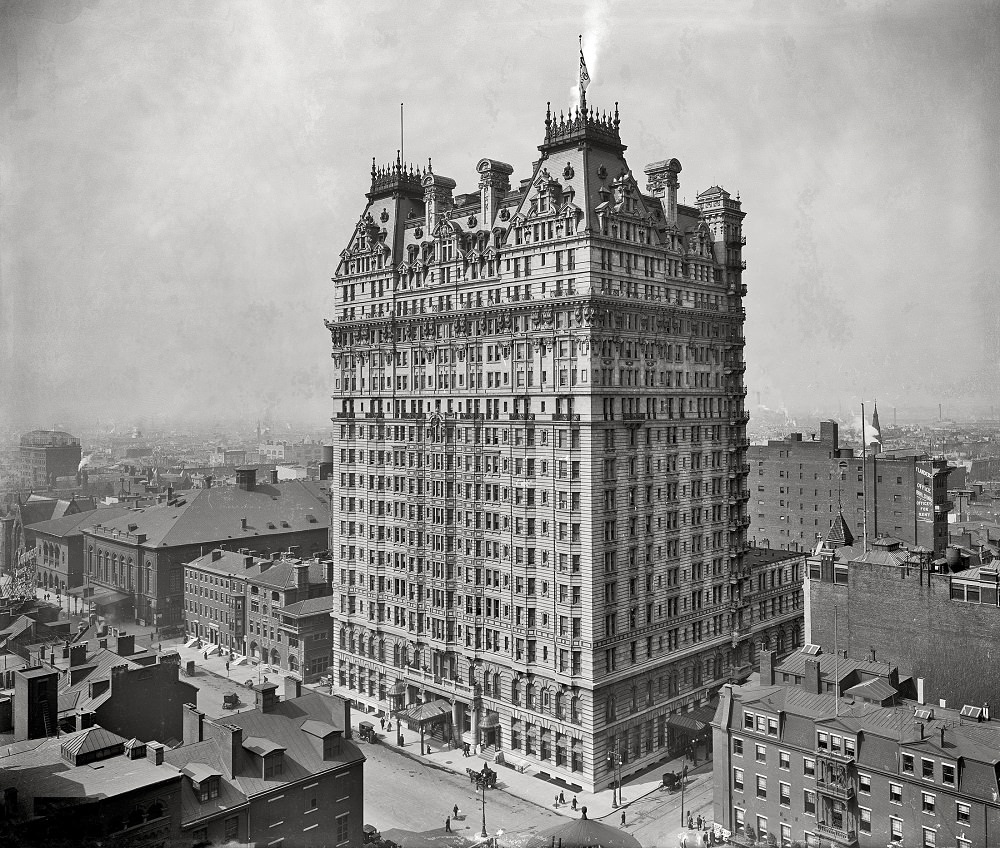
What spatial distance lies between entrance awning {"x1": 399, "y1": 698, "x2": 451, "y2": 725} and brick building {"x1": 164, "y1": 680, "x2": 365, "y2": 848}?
18.6m

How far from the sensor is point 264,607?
286ft

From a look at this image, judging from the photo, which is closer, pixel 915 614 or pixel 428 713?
pixel 915 614

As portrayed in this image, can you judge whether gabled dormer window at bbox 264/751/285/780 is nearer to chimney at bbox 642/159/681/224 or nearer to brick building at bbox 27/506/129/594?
chimney at bbox 642/159/681/224

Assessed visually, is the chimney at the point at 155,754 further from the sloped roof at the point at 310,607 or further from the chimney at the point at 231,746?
the sloped roof at the point at 310,607

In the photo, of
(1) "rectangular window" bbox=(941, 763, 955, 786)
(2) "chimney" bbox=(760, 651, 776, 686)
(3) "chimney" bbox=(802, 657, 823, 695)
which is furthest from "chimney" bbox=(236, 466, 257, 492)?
(1) "rectangular window" bbox=(941, 763, 955, 786)

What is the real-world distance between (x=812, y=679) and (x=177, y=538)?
7355 centimetres

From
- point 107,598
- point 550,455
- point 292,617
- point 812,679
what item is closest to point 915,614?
point 812,679

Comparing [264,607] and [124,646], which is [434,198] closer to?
[124,646]

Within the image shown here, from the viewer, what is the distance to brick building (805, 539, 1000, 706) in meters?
52.5

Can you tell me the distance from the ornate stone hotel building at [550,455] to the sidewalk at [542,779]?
1.42 metres

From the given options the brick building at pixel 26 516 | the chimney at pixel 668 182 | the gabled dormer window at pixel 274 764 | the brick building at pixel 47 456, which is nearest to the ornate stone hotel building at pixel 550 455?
the chimney at pixel 668 182

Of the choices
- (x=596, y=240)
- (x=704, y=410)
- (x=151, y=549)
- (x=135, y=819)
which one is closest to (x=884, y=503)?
(x=704, y=410)

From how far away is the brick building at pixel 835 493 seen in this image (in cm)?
9819

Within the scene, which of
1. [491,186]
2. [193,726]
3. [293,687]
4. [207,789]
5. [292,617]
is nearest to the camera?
[207,789]
